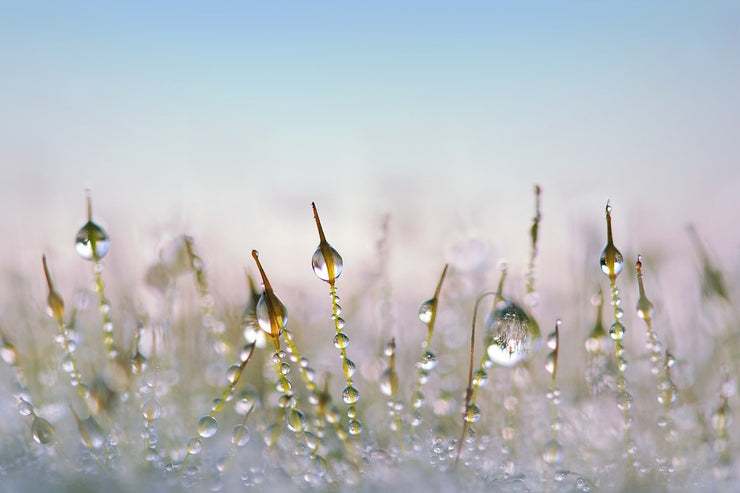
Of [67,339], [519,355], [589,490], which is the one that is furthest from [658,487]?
[67,339]

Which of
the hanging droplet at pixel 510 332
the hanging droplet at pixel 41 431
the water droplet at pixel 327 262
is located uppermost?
the water droplet at pixel 327 262

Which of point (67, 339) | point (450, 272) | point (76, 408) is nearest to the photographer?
point (67, 339)

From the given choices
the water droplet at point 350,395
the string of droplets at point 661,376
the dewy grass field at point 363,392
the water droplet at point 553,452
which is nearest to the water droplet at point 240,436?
→ the dewy grass field at point 363,392

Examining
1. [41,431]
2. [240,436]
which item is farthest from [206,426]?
[41,431]

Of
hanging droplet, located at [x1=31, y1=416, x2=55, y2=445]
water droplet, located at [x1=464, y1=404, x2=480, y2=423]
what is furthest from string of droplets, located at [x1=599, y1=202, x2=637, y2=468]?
hanging droplet, located at [x1=31, y1=416, x2=55, y2=445]

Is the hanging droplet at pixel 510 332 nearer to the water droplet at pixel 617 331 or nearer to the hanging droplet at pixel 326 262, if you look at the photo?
the water droplet at pixel 617 331

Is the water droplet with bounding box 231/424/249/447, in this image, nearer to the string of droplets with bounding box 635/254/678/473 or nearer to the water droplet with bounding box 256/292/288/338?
the water droplet with bounding box 256/292/288/338

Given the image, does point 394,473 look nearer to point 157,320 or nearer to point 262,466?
point 262,466

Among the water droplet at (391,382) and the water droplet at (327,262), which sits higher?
the water droplet at (327,262)

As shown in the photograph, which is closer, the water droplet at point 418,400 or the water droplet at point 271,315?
A: the water droplet at point 271,315
